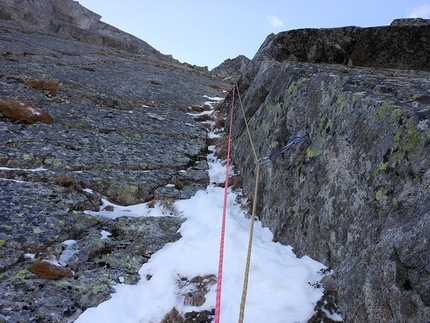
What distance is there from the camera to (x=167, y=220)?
700 cm

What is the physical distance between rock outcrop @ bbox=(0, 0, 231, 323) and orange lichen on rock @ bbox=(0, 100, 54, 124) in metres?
0.03

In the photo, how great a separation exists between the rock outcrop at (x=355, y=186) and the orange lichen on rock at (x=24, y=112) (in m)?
7.58

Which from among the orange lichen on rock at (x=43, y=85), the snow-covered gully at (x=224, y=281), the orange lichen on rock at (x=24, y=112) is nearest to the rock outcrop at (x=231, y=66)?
the orange lichen on rock at (x=43, y=85)

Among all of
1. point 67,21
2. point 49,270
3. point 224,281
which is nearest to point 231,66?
point 67,21

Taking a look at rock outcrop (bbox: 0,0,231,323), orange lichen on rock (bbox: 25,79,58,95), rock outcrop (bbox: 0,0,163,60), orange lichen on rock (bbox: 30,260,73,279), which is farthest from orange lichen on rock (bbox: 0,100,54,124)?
rock outcrop (bbox: 0,0,163,60)

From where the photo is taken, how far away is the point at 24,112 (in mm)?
9445

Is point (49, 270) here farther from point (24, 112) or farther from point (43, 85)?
point (43, 85)

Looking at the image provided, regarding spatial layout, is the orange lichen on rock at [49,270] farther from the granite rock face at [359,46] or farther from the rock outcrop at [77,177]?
the granite rock face at [359,46]

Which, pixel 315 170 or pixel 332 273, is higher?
pixel 315 170

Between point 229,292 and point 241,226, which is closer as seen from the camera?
point 229,292

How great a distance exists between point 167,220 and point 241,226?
1944 mm

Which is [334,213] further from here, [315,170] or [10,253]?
[10,253]

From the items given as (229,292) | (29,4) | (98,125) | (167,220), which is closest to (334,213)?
(229,292)

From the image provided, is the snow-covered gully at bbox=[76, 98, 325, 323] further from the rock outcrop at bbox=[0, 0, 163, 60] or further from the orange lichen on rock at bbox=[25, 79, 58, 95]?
the rock outcrop at bbox=[0, 0, 163, 60]
